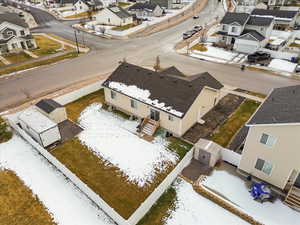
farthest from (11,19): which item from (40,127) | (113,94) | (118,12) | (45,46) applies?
(40,127)

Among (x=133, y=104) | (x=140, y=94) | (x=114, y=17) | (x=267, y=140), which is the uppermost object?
(x=267, y=140)

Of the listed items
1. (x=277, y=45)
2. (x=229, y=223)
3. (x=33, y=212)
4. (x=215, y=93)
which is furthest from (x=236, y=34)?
(x=33, y=212)

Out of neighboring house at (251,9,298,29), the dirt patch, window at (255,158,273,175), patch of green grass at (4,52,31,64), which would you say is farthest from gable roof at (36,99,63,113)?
neighboring house at (251,9,298,29)

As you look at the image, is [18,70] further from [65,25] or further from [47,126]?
[65,25]

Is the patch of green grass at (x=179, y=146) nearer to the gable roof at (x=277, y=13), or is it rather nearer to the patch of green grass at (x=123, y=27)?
the patch of green grass at (x=123, y=27)

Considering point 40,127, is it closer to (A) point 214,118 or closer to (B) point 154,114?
(B) point 154,114

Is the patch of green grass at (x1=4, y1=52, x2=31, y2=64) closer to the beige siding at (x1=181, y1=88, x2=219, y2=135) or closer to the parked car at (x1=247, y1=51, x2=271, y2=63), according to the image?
the beige siding at (x1=181, y1=88, x2=219, y2=135)

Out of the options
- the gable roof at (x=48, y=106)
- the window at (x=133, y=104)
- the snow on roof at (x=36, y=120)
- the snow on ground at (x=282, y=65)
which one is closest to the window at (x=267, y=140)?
the window at (x=133, y=104)
